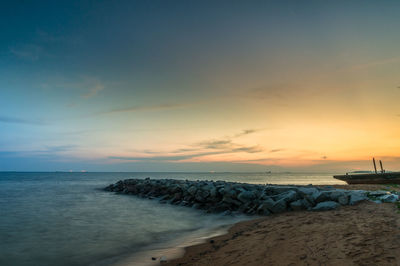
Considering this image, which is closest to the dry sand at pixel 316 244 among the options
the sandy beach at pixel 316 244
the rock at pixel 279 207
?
the sandy beach at pixel 316 244

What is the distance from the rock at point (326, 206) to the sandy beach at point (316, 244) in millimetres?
1654

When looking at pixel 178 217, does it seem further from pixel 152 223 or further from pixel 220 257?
pixel 220 257

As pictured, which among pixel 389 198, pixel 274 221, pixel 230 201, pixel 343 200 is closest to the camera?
pixel 274 221

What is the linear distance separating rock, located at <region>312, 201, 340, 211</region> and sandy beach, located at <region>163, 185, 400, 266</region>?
1.65 meters

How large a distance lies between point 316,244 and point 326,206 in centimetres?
534

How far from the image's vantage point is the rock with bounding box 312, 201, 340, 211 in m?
9.63

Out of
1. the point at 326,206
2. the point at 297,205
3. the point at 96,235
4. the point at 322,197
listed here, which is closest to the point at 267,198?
the point at 297,205

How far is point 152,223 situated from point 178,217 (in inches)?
66.1

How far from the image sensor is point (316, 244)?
5199 mm

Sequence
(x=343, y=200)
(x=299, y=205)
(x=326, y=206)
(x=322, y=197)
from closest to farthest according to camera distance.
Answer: (x=326, y=206) → (x=343, y=200) → (x=299, y=205) → (x=322, y=197)

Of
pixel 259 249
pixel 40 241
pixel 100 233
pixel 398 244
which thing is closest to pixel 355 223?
pixel 398 244

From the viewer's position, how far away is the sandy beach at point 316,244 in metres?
4.31

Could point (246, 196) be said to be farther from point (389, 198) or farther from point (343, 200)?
point (389, 198)

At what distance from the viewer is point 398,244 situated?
449cm
